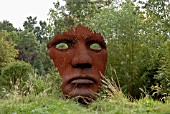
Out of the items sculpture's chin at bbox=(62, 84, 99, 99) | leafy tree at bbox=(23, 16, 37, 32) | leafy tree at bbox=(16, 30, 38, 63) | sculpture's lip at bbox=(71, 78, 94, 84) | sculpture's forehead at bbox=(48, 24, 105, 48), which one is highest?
leafy tree at bbox=(23, 16, 37, 32)

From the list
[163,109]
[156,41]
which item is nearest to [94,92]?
[163,109]

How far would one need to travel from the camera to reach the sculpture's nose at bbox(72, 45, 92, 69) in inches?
313

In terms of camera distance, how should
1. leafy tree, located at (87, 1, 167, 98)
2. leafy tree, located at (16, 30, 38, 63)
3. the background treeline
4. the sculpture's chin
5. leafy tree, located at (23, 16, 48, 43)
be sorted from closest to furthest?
the sculpture's chin → the background treeline → leafy tree, located at (87, 1, 167, 98) → leafy tree, located at (16, 30, 38, 63) → leafy tree, located at (23, 16, 48, 43)

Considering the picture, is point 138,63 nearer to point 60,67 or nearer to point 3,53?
point 60,67

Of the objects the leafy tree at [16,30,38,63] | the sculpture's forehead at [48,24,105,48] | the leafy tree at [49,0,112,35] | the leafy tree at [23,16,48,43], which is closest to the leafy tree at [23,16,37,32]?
the leafy tree at [23,16,48,43]

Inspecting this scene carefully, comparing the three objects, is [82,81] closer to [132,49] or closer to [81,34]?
[81,34]

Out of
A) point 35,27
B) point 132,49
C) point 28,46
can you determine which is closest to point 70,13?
point 132,49

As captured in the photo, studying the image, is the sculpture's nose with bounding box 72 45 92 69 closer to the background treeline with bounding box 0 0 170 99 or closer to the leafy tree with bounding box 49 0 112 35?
the background treeline with bounding box 0 0 170 99

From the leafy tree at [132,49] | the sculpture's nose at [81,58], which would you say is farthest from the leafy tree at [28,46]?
the sculpture's nose at [81,58]

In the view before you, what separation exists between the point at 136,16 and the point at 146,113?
21.8 ft

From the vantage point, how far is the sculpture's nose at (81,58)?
7.96 metres

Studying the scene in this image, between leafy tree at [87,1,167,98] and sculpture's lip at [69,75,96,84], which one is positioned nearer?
sculpture's lip at [69,75,96,84]

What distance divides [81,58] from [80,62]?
93 millimetres

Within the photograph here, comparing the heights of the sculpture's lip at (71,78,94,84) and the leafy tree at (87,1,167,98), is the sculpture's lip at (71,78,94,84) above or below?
below
